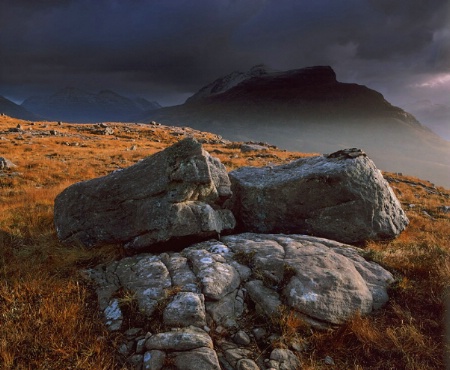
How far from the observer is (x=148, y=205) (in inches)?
315

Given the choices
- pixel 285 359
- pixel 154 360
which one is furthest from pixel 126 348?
pixel 285 359

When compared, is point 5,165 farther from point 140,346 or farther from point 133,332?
point 140,346

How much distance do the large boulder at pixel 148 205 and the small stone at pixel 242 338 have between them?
3.21 m

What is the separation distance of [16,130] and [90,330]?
63.4m

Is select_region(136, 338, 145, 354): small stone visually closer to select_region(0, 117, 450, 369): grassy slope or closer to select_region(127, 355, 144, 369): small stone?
select_region(127, 355, 144, 369): small stone

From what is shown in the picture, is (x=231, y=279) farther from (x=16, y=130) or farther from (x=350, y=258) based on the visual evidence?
(x=16, y=130)

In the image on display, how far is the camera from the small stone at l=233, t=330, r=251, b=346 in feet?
16.7

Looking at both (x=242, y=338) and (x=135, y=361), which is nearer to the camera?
(x=135, y=361)

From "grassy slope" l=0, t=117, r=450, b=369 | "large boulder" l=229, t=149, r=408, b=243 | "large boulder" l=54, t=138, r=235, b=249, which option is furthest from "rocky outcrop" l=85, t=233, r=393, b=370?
"large boulder" l=229, t=149, r=408, b=243

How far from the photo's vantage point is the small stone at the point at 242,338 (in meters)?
5.10

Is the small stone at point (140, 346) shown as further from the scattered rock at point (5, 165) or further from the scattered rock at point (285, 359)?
the scattered rock at point (5, 165)

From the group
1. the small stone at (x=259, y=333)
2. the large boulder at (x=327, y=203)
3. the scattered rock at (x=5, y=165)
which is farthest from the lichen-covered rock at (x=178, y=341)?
the scattered rock at (x=5, y=165)

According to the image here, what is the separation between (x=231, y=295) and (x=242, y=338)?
993mm

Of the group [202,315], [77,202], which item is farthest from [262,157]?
[202,315]
